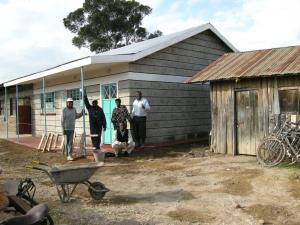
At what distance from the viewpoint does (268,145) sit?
10.3 meters

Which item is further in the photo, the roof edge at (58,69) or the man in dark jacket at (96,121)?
the roof edge at (58,69)

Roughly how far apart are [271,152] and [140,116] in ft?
14.2

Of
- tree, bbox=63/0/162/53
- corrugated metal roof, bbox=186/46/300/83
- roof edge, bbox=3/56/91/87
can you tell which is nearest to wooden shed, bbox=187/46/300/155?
corrugated metal roof, bbox=186/46/300/83

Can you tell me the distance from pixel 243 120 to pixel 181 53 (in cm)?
451

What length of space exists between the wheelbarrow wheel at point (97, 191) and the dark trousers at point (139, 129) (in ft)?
18.4

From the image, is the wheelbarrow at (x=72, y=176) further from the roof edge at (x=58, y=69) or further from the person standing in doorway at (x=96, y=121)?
the roof edge at (x=58, y=69)

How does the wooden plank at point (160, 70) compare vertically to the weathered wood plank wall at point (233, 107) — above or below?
above

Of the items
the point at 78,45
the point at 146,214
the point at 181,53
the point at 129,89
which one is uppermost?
the point at 78,45

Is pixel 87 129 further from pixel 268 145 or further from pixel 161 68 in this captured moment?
pixel 268 145

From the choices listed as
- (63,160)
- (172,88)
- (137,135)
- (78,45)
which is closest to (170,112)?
(172,88)

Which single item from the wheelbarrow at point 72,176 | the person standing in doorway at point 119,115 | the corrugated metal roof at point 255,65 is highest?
the corrugated metal roof at point 255,65

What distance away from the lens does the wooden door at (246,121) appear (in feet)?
38.6

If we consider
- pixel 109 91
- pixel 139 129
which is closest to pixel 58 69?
pixel 109 91

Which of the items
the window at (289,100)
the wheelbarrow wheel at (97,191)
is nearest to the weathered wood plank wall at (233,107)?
the window at (289,100)
